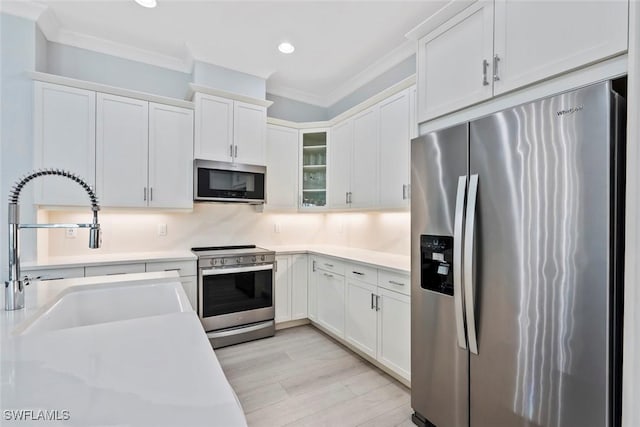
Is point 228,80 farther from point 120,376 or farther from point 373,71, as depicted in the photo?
point 120,376

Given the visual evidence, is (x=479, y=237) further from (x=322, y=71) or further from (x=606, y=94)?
(x=322, y=71)

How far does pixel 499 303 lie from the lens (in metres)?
1.42

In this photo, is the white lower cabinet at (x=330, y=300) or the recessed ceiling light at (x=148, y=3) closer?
the recessed ceiling light at (x=148, y=3)

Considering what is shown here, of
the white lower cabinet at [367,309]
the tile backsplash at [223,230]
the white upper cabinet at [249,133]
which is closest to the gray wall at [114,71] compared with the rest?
the white upper cabinet at [249,133]

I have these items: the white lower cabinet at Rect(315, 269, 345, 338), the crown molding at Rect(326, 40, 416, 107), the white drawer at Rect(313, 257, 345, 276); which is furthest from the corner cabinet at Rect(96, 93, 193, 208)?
the crown molding at Rect(326, 40, 416, 107)

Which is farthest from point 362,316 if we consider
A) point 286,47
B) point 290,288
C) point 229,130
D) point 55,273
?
point 286,47

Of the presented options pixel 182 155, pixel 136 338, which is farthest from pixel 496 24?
pixel 182 155

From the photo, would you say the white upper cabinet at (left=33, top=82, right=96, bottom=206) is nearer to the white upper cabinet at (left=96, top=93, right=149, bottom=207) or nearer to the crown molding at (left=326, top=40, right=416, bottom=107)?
the white upper cabinet at (left=96, top=93, right=149, bottom=207)

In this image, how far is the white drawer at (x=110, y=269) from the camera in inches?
99.0

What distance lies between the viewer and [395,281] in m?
2.32

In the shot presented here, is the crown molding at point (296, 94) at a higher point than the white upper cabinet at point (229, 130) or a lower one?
higher

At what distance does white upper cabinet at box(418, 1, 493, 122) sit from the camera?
5.24 feet

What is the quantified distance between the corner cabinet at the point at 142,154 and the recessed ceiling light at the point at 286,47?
1.10 meters

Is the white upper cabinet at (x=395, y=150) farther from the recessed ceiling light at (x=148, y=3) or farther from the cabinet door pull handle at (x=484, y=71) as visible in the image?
the recessed ceiling light at (x=148, y=3)
